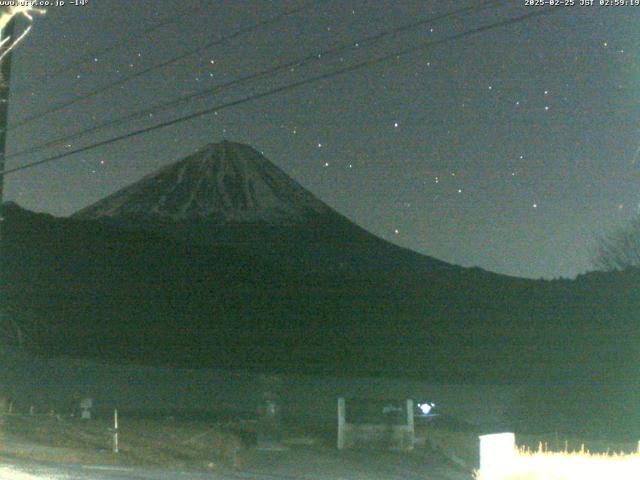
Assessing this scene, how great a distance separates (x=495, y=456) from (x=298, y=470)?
4.83 metres

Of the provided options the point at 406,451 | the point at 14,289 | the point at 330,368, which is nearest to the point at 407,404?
the point at 406,451

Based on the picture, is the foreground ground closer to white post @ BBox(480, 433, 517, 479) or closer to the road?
the road

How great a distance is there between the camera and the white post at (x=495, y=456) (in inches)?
535

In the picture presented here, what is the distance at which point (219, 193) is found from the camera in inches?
4178

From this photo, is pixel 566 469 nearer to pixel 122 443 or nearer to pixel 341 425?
pixel 122 443

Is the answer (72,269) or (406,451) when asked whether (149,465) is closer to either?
(406,451)

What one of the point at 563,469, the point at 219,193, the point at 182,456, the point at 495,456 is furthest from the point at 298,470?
the point at 219,193

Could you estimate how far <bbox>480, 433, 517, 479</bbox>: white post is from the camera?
13.6 metres

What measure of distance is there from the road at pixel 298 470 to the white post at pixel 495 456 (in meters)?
2.64

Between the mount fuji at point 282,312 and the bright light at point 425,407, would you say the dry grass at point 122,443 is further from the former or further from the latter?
the mount fuji at point 282,312

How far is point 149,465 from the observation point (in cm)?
1605

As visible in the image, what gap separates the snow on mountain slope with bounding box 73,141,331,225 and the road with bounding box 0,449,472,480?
71.8 meters

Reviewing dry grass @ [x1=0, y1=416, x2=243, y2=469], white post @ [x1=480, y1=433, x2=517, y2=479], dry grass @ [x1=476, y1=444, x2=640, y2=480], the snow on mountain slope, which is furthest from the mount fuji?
the snow on mountain slope

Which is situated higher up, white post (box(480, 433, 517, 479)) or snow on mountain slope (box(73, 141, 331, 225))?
snow on mountain slope (box(73, 141, 331, 225))
